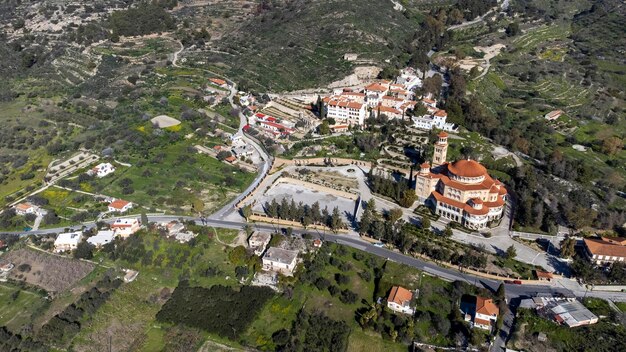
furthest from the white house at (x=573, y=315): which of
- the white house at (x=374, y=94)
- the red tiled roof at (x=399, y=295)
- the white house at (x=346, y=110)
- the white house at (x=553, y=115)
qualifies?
the white house at (x=553, y=115)

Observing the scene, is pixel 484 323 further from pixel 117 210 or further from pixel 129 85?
pixel 129 85

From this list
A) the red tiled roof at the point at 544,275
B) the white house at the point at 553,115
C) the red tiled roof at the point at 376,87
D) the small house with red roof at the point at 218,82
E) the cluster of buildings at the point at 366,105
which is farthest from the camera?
the small house with red roof at the point at 218,82

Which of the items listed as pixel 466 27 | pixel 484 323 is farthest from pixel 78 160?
pixel 466 27

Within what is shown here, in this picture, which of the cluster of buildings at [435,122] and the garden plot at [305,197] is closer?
the garden plot at [305,197]

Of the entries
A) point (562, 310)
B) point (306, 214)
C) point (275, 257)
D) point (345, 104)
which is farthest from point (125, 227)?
point (562, 310)

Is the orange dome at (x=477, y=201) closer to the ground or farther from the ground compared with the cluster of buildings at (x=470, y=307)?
farther from the ground

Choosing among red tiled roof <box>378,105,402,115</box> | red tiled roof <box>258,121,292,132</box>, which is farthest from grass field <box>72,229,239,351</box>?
red tiled roof <box>378,105,402,115</box>

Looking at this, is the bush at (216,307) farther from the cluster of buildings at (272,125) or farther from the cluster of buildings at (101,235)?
the cluster of buildings at (272,125)

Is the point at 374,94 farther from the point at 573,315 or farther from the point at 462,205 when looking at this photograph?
the point at 573,315
